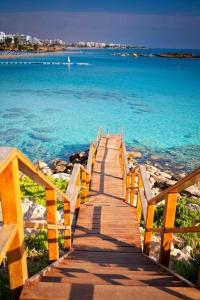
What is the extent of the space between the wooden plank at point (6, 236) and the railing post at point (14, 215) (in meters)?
0.04

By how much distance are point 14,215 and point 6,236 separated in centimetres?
16

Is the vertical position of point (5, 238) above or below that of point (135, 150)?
above

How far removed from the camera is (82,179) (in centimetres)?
757

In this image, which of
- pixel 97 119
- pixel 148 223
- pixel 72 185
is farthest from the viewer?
pixel 97 119

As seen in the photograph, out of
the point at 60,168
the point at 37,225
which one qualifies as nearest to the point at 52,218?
the point at 37,225

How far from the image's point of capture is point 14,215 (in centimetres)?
227

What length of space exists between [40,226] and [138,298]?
121cm

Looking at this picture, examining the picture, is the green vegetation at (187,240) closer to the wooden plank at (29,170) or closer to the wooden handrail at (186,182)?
the wooden handrail at (186,182)

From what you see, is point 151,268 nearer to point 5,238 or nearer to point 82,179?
point 5,238

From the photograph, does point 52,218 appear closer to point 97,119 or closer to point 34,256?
point 34,256

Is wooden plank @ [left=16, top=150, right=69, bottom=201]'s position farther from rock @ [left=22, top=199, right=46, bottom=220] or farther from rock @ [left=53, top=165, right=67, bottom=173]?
rock @ [left=53, top=165, right=67, bottom=173]

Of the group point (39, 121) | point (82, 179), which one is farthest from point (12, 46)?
point (82, 179)

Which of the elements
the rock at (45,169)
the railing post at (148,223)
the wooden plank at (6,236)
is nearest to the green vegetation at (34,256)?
the wooden plank at (6,236)

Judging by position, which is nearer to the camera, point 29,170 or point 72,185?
point 29,170
